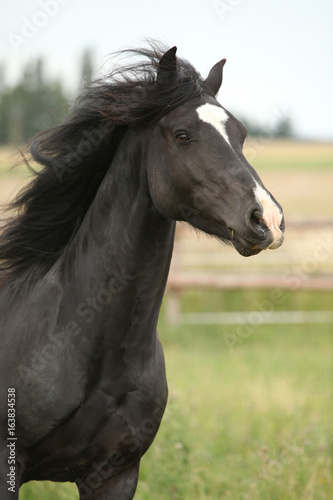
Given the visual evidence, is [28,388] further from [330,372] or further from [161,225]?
[330,372]

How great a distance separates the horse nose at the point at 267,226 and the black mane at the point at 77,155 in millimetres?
674

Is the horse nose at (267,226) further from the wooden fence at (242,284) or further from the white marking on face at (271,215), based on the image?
the wooden fence at (242,284)

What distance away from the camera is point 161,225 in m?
2.91

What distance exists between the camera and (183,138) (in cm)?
271

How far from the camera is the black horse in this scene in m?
2.74

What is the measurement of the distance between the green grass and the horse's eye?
7.73 feet

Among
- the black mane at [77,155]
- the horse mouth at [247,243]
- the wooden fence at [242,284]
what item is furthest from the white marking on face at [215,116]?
the wooden fence at [242,284]

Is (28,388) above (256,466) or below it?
above

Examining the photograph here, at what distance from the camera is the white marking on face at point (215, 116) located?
267cm

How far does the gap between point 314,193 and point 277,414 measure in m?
17.1

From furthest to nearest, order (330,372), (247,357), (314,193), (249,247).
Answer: (314,193)
(247,357)
(330,372)
(249,247)

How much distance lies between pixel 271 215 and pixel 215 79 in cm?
94

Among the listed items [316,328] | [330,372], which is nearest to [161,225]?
[330,372]

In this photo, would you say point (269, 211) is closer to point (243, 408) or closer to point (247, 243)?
point (247, 243)
